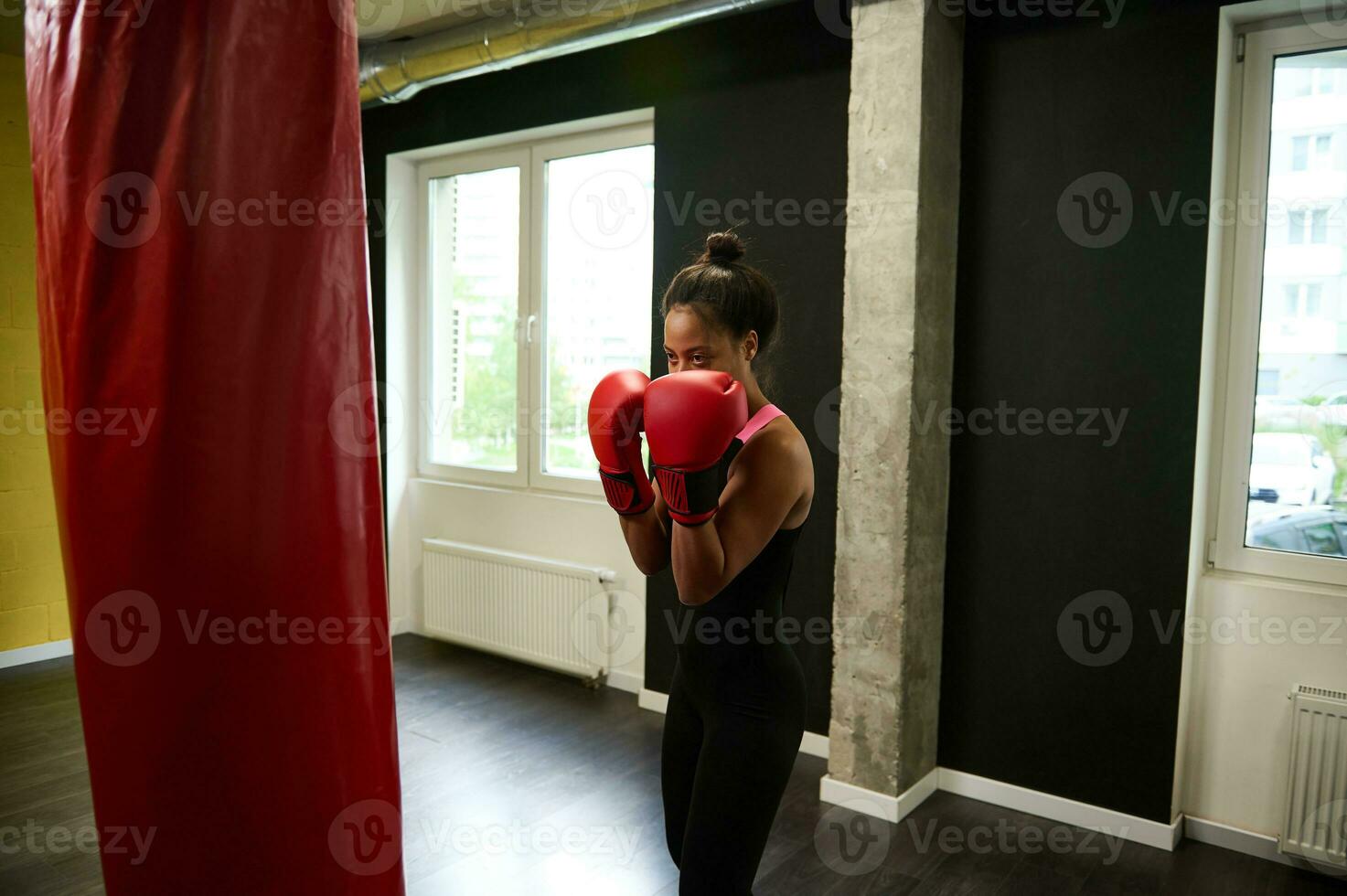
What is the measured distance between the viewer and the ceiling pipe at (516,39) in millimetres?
3031

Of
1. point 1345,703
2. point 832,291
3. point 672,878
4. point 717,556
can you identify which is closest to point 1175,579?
point 1345,703

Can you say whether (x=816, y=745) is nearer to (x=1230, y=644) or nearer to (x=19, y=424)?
(x=1230, y=644)

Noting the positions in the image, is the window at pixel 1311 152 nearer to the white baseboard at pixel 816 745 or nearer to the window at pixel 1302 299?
the window at pixel 1302 299

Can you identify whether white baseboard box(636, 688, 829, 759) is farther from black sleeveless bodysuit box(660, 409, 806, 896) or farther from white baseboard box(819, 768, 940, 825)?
black sleeveless bodysuit box(660, 409, 806, 896)

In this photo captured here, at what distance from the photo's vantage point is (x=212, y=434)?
48 cm

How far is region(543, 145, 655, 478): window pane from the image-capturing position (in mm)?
3963

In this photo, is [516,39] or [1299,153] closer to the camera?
[1299,153]

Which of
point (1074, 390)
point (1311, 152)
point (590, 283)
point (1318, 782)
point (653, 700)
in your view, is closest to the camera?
point (1318, 782)

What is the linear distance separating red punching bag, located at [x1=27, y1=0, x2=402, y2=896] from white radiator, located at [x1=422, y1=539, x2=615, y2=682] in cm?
349

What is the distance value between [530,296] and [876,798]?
2685 mm

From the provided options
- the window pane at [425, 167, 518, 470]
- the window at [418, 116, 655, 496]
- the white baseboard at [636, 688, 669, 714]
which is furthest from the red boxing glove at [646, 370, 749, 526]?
the window pane at [425, 167, 518, 470]

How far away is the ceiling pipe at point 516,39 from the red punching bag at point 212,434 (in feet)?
8.88

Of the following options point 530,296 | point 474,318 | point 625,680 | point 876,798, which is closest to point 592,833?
point 876,798

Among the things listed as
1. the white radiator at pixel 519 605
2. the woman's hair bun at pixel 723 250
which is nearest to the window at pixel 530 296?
the white radiator at pixel 519 605
